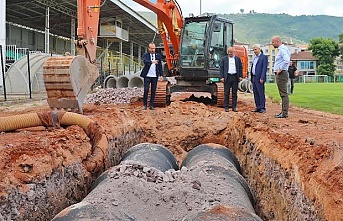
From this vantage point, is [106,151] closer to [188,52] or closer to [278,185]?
[278,185]

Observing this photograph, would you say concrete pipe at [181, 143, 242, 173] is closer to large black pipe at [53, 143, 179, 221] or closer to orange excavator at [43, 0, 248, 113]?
large black pipe at [53, 143, 179, 221]

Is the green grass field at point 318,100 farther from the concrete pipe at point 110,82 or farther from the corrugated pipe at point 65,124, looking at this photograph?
the concrete pipe at point 110,82

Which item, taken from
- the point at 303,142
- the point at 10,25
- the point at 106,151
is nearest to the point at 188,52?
the point at 106,151

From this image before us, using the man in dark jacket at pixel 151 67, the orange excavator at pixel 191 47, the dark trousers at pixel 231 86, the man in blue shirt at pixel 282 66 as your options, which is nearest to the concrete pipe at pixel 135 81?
the orange excavator at pixel 191 47

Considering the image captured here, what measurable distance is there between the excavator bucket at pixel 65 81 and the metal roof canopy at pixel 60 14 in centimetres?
1932

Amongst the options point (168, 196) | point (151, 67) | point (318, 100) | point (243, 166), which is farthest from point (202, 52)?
point (168, 196)

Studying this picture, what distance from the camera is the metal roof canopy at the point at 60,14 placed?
31281 millimetres

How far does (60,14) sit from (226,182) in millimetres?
32836

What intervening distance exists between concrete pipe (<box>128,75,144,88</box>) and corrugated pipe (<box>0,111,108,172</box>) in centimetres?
1876

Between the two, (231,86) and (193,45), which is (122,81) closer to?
(193,45)

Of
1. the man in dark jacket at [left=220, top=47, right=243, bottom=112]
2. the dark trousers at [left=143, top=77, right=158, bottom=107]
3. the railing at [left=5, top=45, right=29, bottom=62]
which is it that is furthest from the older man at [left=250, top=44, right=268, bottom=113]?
the railing at [left=5, top=45, right=29, bottom=62]

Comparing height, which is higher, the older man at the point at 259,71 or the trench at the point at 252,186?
the older man at the point at 259,71

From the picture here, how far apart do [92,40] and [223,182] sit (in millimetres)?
5492

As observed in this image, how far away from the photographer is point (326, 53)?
84.1m
